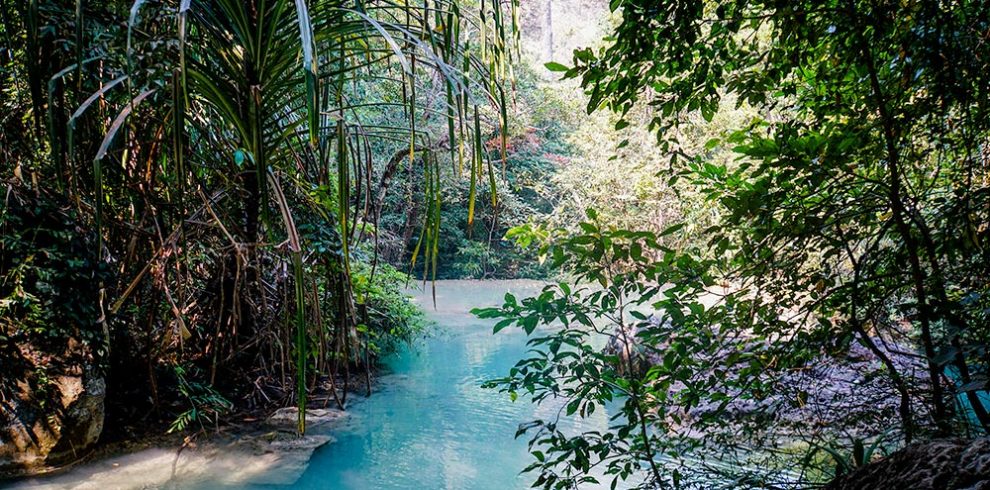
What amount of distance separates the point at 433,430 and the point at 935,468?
10.6 feet

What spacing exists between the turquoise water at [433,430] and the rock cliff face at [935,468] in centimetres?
170

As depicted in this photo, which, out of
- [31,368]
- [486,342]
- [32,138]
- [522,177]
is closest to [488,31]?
[32,138]

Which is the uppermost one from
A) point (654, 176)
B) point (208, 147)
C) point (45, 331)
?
point (208, 147)

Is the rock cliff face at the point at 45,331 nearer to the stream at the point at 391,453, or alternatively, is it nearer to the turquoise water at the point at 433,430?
the stream at the point at 391,453

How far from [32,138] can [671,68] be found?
2293 mm

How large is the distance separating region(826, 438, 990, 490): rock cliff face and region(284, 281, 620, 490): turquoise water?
1.70 meters

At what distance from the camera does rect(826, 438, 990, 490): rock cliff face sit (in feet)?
1.98

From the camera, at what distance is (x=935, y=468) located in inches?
25.6

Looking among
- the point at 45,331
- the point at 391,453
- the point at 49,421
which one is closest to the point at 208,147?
the point at 45,331

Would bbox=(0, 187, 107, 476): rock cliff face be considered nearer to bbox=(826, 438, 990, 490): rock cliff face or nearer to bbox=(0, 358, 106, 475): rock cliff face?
bbox=(0, 358, 106, 475): rock cliff face

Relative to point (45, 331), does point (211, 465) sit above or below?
below

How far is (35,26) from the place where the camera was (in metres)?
0.94

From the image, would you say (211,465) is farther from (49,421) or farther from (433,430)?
(433,430)

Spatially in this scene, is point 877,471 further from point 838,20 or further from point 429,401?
point 429,401
